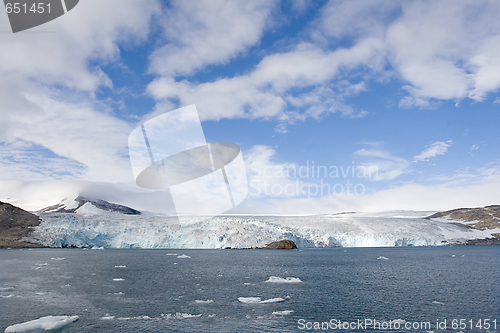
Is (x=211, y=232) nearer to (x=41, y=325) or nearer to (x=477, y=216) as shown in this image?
(x=41, y=325)

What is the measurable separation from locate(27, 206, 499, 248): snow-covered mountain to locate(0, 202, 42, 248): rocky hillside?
5.94 feet

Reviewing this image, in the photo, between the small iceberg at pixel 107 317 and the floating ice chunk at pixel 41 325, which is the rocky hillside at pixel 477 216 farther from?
the floating ice chunk at pixel 41 325

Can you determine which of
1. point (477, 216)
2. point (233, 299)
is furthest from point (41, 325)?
point (477, 216)

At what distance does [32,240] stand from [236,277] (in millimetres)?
45033

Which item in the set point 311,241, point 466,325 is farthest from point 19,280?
point 311,241

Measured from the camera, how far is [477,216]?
87.9 metres

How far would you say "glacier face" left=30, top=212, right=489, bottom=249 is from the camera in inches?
2005

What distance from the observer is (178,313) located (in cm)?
1252

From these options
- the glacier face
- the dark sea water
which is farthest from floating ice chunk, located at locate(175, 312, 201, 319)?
the glacier face

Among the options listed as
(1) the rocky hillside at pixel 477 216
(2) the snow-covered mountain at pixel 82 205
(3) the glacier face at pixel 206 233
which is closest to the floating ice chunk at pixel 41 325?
(3) the glacier face at pixel 206 233

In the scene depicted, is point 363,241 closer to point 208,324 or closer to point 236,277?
point 236,277

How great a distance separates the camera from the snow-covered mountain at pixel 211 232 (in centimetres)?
5100

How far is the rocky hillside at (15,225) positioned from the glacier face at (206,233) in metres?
1.67

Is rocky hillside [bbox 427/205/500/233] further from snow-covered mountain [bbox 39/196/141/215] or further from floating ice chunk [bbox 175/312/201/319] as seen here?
snow-covered mountain [bbox 39/196/141/215]
